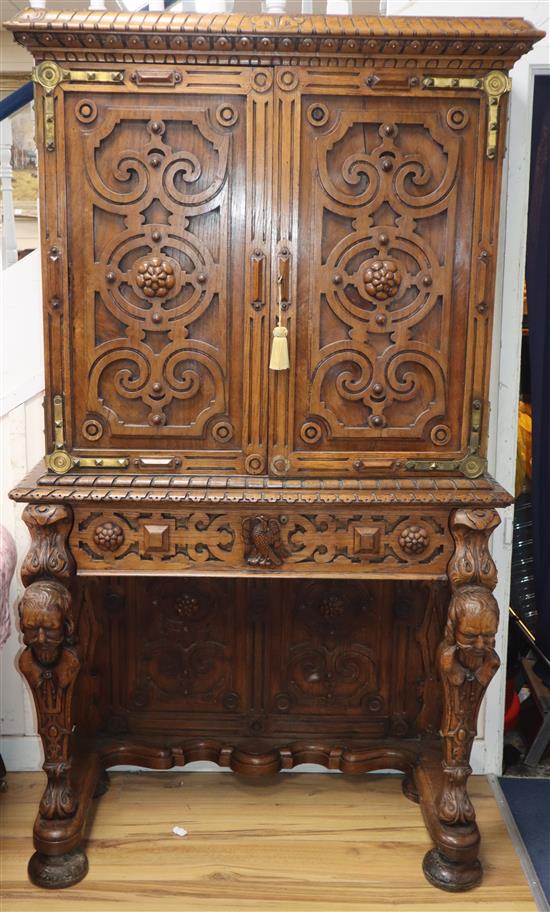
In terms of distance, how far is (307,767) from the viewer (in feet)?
9.53

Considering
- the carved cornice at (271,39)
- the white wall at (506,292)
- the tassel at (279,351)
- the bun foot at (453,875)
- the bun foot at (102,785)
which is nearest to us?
the carved cornice at (271,39)

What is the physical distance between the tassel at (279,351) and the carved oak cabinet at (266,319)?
0.03m

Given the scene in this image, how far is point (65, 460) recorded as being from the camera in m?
2.24

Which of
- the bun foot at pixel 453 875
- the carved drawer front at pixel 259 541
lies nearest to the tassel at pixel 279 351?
the carved drawer front at pixel 259 541

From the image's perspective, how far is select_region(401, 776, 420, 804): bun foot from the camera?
2746 mm

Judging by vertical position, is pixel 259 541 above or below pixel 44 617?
above

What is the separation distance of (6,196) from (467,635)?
195cm

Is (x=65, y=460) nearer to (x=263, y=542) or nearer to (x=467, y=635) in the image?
(x=263, y=542)

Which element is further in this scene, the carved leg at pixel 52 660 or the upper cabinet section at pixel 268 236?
the carved leg at pixel 52 660

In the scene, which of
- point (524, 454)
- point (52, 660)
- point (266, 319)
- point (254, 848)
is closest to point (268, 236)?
point (266, 319)

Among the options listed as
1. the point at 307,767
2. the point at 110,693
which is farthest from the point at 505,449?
the point at 110,693

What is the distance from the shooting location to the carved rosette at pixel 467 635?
2207mm

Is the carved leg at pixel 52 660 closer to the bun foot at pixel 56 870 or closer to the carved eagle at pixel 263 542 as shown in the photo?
the bun foot at pixel 56 870

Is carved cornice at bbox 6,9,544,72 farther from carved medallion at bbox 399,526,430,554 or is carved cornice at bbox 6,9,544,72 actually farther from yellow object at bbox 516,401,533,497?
yellow object at bbox 516,401,533,497
